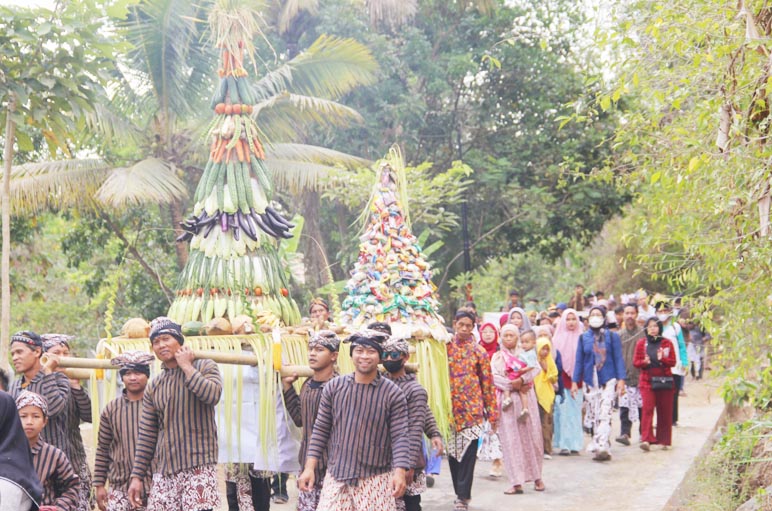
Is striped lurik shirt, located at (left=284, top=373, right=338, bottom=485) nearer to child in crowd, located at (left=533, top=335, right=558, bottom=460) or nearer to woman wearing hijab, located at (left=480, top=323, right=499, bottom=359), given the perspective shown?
woman wearing hijab, located at (left=480, top=323, right=499, bottom=359)

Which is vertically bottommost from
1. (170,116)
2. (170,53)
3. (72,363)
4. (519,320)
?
(72,363)

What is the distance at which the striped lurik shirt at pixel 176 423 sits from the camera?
604 cm

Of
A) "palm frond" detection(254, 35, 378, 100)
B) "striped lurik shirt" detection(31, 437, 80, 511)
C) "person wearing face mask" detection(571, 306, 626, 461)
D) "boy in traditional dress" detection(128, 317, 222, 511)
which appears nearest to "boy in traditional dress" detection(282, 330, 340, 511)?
"boy in traditional dress" detection(128, 317, 222, 511)

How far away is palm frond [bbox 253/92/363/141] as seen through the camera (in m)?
14.8

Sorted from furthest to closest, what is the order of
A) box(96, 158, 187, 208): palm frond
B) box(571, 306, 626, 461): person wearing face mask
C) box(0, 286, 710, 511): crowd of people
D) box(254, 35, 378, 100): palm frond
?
box(254, 35, 378, 100): palm frond
box(96, 158, 187, 208): palm frond
box(571, 306, 626, 461): person wearing face mask
box(0, 286, 710, 511): crowd of people

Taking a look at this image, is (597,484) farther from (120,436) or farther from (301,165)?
(301,165)

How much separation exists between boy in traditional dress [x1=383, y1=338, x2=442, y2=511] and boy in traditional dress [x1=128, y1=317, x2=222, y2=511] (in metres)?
1.22

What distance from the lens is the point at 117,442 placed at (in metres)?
6.34

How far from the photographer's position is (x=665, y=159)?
7.66 metres

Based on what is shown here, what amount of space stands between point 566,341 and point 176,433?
7.96m

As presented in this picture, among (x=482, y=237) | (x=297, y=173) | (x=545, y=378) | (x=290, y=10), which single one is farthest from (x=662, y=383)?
(x=290, y=10)

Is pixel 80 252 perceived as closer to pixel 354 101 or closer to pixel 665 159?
pixel 354 101

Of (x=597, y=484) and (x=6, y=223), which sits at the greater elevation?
(x=6, y=223)

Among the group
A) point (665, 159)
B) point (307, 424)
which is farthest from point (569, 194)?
point (307, 424)
